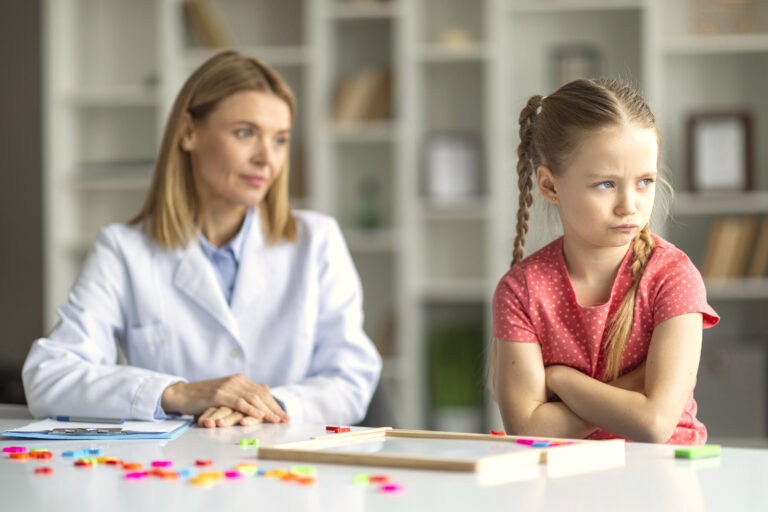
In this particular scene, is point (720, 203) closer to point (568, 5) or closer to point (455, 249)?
point (568, 5)

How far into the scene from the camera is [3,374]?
3.78 metres

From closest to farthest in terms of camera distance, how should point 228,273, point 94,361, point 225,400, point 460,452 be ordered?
point 460,452, point 225,400, point 94,361, point 228,273

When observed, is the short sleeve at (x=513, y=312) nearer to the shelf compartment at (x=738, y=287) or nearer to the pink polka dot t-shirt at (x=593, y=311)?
the pink polka dot t-shirt at (x=593, y=311)

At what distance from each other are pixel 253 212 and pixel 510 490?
122cm

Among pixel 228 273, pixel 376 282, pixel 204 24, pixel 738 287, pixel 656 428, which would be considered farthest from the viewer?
pixel 376 282

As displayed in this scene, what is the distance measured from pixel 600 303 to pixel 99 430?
72 cm

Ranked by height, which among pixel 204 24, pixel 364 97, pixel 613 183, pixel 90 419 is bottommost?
pixel 90 419

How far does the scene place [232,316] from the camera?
75.1 inches

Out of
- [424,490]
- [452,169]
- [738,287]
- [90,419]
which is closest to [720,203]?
[738,287]

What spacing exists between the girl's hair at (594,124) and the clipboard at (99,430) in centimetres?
62

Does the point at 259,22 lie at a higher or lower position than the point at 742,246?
higher

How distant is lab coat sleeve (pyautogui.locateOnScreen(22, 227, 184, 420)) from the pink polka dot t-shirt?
58cm

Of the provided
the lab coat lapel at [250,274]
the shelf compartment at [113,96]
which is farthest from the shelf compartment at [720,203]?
the lab coat lapel at [250,274]

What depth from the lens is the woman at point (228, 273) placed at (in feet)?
6.18
